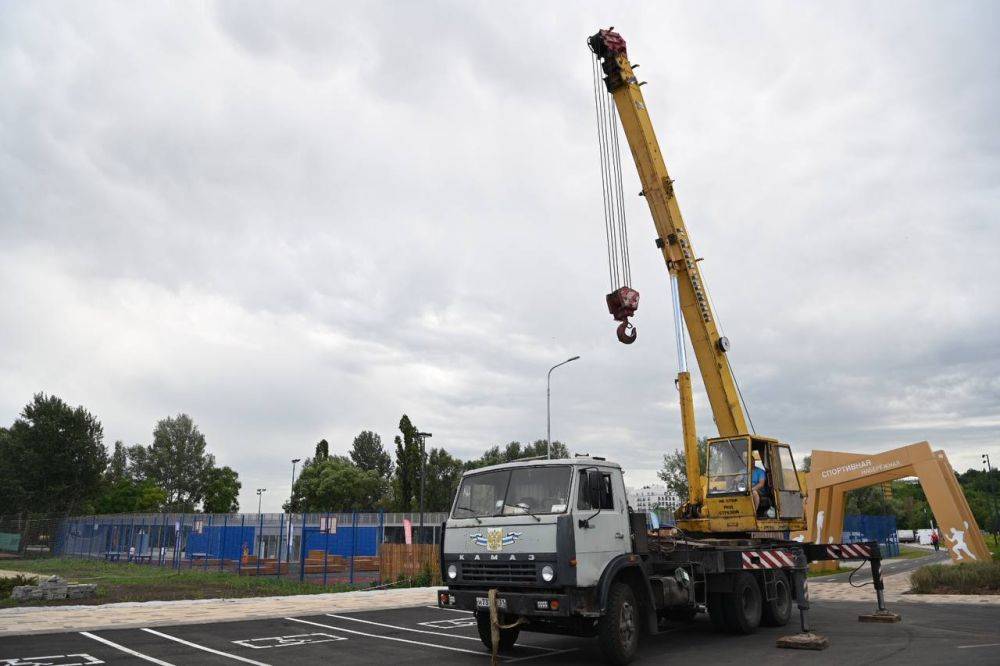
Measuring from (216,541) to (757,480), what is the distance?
3682 centimetres

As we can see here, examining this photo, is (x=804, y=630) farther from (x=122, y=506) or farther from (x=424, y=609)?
(x=122, y=506)

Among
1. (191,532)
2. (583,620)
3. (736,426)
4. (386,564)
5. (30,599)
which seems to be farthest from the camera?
(191,532)

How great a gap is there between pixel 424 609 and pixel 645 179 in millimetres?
11889

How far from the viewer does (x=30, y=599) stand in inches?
620

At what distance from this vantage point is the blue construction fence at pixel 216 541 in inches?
1238

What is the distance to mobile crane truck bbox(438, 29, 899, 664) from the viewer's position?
8562 millimetres

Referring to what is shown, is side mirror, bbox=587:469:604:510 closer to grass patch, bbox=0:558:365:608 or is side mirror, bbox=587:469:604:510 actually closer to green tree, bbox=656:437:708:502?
grass patch, bbox=0:558:365:608

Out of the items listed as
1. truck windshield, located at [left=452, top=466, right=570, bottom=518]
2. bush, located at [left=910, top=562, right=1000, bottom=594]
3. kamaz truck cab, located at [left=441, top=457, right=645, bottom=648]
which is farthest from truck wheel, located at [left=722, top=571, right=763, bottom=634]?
bush, located at [left=910, top=562, right=1000, bottom=594]

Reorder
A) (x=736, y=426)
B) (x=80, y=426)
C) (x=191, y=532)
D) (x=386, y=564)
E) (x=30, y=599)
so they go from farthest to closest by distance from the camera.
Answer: (x=80, y=426) → (x=191, y=532) → (x=386, y=564) → (x=30, y=599) → (x=736, y=426)

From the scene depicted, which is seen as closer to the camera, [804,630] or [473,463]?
[804,630]

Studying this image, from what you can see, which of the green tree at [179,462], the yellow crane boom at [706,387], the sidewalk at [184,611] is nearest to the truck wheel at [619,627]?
the yellow crane boom at [706,387]

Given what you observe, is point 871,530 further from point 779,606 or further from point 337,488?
point 337,488

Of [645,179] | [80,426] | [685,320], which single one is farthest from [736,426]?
[80,426]

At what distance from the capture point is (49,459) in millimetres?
61125
